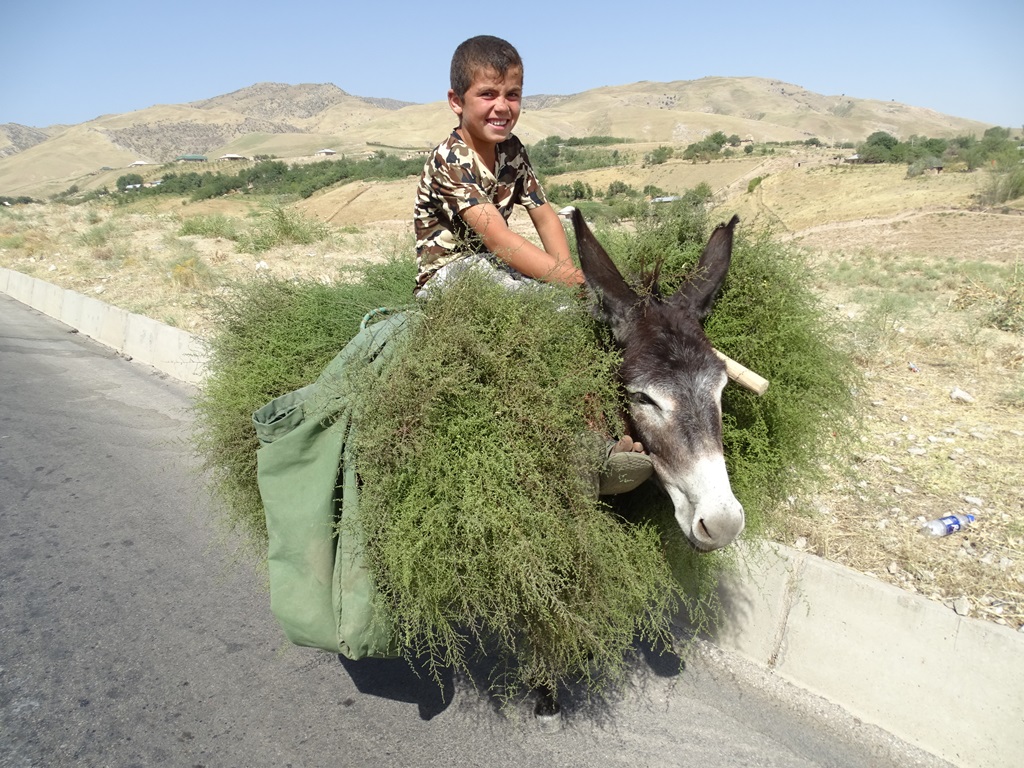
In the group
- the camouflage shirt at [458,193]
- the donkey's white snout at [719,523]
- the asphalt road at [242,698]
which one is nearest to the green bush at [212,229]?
the asphalt road at [242,698]

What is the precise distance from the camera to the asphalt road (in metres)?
2.86

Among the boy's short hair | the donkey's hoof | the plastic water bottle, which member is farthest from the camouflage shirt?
the plastic water bottle

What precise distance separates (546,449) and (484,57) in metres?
1.46

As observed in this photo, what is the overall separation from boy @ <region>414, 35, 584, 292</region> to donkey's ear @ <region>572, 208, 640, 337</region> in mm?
155

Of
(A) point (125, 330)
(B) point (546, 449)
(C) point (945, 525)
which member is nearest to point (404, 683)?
(B) point (546, 449)

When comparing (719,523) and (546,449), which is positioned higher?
(546,449)

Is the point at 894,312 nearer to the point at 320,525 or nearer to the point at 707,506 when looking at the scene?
the point at 707,506

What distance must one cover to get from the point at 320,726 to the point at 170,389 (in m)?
6.38

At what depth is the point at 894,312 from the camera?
825 cm

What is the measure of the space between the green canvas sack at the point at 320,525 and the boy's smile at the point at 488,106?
2.68 ft

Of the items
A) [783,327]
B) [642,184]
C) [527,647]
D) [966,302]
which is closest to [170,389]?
[527,647]

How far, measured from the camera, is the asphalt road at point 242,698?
2.86 metres

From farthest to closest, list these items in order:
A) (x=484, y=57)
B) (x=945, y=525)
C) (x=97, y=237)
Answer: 1. (x=97, y=237)
2. (x=945, y=525)
3. (x=484, y=57)

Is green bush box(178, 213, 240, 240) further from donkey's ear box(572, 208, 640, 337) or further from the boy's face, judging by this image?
donkey's ear box(572, 208, 640, 337)
